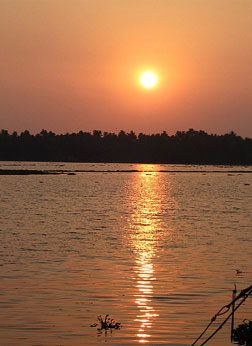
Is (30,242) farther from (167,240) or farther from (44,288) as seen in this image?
(44,288)

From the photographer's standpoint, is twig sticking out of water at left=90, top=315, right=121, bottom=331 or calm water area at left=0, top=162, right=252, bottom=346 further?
twig sticking out of water at left=90, top=315, right=121, bottom=331

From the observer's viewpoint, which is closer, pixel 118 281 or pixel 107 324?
pixel 107 324

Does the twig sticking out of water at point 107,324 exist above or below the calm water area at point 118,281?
below

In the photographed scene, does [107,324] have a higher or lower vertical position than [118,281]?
lower

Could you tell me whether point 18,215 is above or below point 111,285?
above

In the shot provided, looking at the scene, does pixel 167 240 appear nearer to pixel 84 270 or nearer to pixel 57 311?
pixel 84 270

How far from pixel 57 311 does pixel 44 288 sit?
10.2 feet

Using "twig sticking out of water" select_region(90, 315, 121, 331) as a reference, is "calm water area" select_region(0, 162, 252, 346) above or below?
above

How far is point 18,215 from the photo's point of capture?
A: 54531mm

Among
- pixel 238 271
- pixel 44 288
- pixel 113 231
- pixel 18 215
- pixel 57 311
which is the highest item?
pixel 18 215

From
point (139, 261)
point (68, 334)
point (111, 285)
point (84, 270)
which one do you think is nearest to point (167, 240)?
point (139, 261)

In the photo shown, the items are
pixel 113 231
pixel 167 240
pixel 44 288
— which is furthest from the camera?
pixel 113 231

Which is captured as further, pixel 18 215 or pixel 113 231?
pixel 18 215

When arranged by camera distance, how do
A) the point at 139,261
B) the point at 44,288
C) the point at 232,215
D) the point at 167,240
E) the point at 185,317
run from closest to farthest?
the point at 185,317 < the point at 44,288 < the point at 139,261 < the point at 167,240 < the point at 232,215
